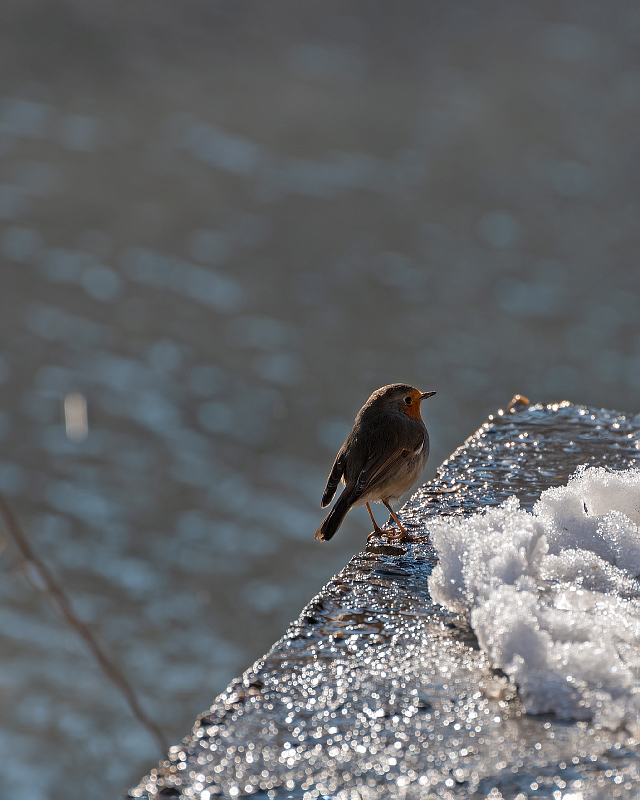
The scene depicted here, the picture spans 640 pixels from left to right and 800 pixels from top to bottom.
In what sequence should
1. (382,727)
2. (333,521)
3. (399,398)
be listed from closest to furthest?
1. (382,727)
2. (333,521)
3. (399,398)

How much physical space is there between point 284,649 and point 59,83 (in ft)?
38.3

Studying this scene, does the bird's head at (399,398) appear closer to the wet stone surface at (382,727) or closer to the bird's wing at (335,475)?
the bird's wing at (335,475)

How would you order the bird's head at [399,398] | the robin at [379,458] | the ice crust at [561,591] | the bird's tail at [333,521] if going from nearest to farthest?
the ice crust at [561,591] < the bird's tail at [333,521] < the robin at [379,458] < the bird's head at [399,398]

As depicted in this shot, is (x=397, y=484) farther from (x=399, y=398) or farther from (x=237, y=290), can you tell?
(x=237, y=290)

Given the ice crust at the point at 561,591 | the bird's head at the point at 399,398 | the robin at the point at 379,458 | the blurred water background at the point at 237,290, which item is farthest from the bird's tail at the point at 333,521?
the blurred water background at the point at 237,290

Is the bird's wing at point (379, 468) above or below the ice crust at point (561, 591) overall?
above

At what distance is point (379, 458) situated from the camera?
2520 millimetres

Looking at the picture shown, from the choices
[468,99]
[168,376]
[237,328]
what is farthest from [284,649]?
[468,99]

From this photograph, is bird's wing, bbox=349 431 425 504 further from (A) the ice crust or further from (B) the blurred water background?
(B) the blurred water background

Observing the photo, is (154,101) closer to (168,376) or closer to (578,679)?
(168,376)

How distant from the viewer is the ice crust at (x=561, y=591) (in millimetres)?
1513

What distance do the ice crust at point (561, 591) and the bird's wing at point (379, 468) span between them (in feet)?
1.57

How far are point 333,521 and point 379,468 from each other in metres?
0.19

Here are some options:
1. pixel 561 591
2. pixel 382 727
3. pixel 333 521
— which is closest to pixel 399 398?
pixel 333 521
